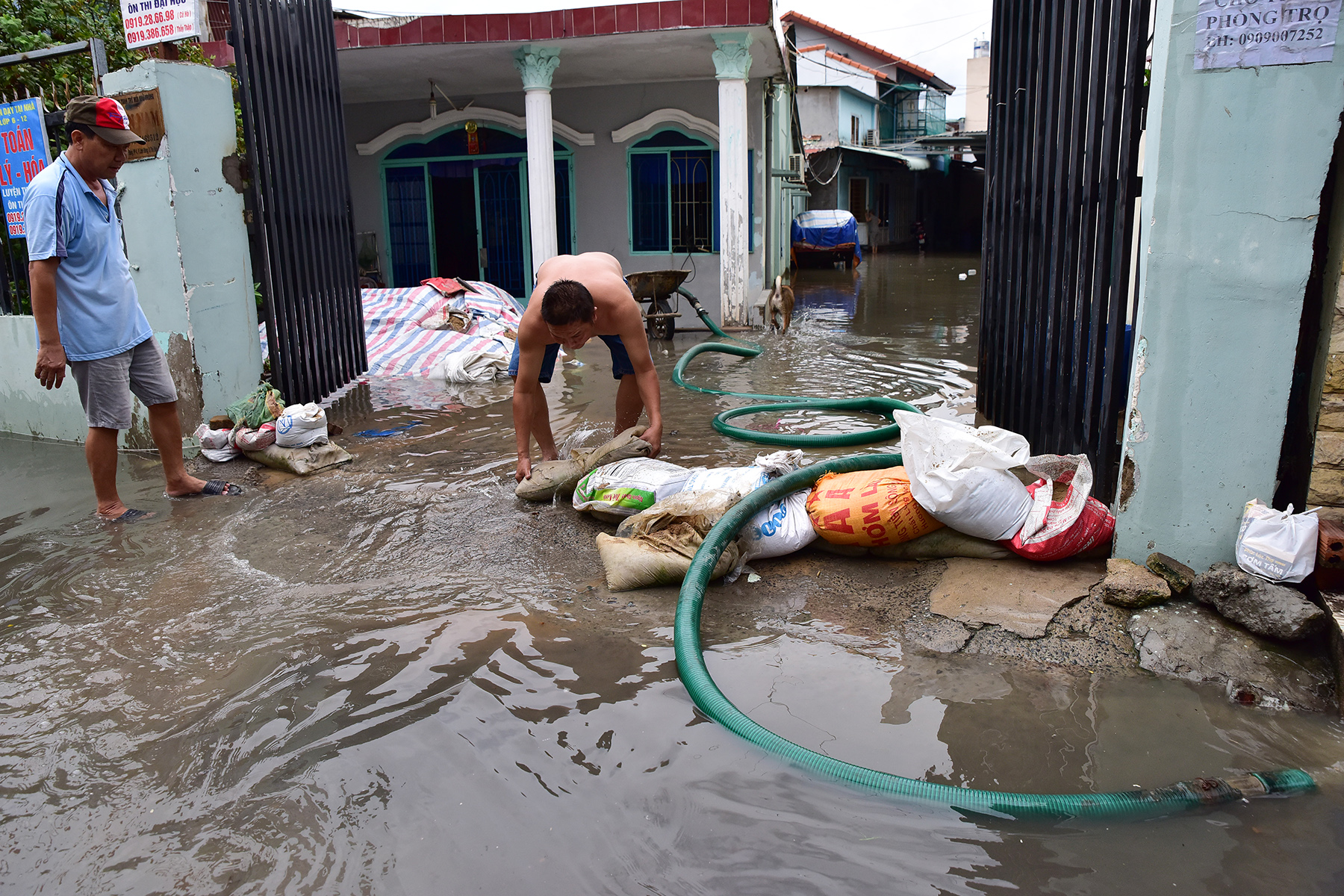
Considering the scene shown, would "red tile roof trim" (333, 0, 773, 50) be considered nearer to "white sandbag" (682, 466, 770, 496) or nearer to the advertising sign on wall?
the advertising sign on wall

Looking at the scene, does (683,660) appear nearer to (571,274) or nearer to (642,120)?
(571,274)

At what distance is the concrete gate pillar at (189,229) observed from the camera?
470 centimetres

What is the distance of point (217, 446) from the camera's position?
16.2 ft

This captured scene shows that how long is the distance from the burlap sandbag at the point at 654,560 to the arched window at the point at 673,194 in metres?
8.45

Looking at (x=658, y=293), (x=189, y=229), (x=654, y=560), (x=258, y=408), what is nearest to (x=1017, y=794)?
(x=654, y=560)

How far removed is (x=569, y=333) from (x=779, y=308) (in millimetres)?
7348

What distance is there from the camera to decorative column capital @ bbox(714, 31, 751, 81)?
9016mm

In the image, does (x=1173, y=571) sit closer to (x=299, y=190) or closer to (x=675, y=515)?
(x=675, y=515)

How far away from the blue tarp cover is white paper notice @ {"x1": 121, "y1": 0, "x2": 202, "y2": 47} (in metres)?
19.7

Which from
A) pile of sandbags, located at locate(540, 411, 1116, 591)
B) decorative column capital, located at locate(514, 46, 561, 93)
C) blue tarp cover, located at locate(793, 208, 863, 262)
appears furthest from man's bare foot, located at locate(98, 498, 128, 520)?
blue tarp cover, located at locate(793, 208, 863, 262)

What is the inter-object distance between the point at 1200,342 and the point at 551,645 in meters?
2.20

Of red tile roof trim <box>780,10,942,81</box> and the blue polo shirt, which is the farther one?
red tile roof trim <box>780,10,942,81</box>

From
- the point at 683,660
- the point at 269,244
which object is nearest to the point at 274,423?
the point at 269,244

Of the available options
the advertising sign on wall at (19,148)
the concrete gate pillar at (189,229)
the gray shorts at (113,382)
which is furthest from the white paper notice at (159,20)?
the gray shorts at (113,382)
